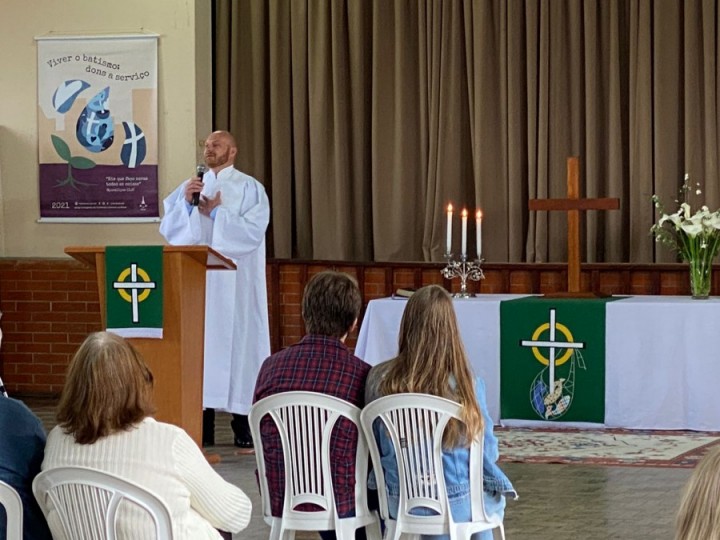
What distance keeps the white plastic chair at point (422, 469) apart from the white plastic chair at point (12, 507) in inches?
48.7

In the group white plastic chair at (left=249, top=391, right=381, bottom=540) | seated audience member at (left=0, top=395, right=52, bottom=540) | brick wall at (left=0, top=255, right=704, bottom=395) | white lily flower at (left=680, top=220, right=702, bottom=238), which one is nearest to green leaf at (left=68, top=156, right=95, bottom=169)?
brick wall at (left=0, top=255, right=704, bottom=395)

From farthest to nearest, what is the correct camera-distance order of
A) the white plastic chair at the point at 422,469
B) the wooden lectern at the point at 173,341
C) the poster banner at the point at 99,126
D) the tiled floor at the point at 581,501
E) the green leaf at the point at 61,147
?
the green leaf at the point at 61,147 → the poster banner at the point at 99,126 → the wooden lectern at the point at 173,341 → the tiled floor at the point at 581,501 → the white plastic chair at the point at 422,469

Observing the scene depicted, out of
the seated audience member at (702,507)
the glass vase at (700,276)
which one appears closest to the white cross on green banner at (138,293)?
the glass vase at (700,276)

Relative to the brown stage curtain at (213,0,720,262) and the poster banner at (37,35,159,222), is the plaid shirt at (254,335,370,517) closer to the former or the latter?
the brown stage curtain at (213,0,720,262)

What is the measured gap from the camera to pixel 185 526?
3.21 m

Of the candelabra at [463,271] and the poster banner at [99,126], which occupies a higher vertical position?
the poster banner at [99,126]

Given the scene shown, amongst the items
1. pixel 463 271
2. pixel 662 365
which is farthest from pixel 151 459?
pixel 463 271

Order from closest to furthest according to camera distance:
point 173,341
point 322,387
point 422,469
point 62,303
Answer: point 422,469
point 322,387
point 173,341
point 62,303

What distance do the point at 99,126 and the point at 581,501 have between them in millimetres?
5085

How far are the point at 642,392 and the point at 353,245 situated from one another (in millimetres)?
2914

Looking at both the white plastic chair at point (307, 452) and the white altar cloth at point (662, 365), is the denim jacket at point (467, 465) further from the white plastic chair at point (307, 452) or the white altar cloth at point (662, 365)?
the white altar cloth at point (662, 365)

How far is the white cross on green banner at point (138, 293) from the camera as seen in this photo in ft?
18.7

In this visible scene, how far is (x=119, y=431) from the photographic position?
3180 millimetres

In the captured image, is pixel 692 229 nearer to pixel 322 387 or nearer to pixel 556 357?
pixel 556 357
